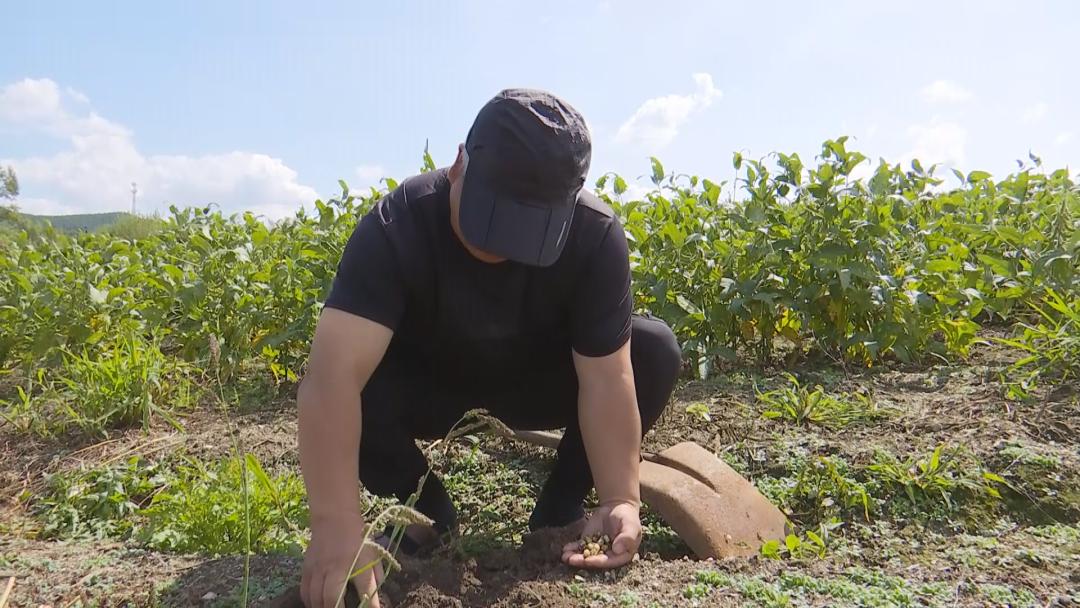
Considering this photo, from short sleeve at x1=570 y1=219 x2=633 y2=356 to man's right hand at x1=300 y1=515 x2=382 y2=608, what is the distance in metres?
0.66

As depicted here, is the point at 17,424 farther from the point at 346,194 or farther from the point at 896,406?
the point at 896,406

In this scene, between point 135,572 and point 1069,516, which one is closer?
point 135,572

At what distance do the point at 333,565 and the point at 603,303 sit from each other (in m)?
0.81

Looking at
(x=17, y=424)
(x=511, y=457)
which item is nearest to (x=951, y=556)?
(x=511, y=457)

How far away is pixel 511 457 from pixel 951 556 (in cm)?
143

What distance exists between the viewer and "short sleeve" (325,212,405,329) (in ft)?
5.17

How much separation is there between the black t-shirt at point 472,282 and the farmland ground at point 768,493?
0.52m

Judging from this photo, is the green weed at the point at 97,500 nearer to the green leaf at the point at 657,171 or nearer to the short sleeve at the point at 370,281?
the short sleeve at the point at 370,281

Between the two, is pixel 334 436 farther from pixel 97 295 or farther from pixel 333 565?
pixel 97 295

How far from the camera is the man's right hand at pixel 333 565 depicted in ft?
4.66

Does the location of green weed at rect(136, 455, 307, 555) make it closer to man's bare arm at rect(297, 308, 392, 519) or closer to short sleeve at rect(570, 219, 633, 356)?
man's bare arm at rect(297, 308, 392, 519)

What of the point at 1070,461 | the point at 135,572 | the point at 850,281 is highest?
the point at 850,281

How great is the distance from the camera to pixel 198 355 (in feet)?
12.1

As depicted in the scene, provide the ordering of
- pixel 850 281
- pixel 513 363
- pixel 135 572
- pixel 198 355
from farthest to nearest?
pixel 198 355 → pixel 850 281 → pixel 513 363 → pixel 135 572
